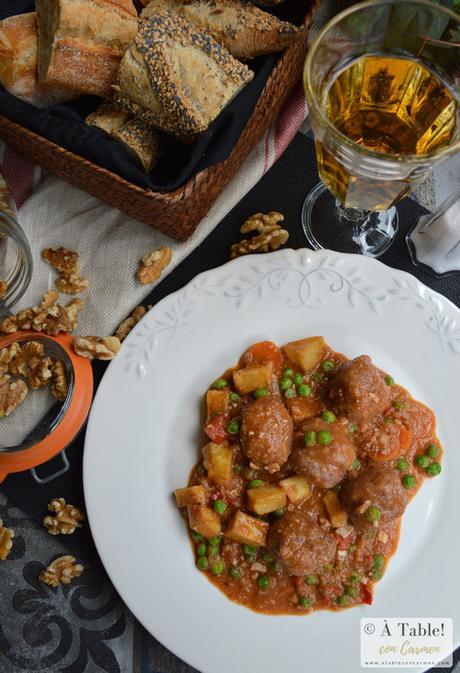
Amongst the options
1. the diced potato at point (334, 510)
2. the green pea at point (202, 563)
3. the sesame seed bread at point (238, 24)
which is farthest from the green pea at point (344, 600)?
the sesame seed bread at point (238, 24)

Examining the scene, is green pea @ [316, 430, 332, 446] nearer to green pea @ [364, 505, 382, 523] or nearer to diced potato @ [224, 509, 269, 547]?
green pea @ [364, 505, 382, 523]

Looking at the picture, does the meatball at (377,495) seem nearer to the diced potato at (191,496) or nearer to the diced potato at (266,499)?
the diced potato at (266,499)

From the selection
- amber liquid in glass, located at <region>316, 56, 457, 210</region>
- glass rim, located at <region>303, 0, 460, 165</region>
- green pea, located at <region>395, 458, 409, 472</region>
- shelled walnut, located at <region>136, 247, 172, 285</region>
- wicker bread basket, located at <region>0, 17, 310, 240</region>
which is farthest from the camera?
shelled walnut, located at <region>136, 247, 172, 285</region>

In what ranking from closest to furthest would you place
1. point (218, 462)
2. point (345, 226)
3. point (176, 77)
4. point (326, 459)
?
point (176, 77)
point (326, 459)
point (218, 462)
point (345, 226)

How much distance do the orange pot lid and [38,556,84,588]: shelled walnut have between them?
16.7 inches

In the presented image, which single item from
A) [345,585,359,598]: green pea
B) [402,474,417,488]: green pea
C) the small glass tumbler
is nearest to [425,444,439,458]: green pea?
[402,474,417,488]: green pea

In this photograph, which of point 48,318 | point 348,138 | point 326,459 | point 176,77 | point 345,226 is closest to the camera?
point 348,138

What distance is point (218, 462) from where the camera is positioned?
2.68 meters

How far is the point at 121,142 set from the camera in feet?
8.53

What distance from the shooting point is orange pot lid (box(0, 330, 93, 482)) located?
2.79 metres

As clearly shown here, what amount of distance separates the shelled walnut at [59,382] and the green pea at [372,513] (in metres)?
1.34

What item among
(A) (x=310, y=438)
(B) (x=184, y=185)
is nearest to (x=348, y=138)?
(B) (x=184, y=185)

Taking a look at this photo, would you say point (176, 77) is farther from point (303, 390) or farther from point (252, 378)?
point (303, 390)

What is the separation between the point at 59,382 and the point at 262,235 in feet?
3.65
